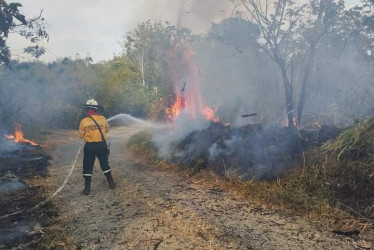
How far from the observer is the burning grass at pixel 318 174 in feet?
17.8

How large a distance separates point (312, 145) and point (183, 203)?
3.54 metres

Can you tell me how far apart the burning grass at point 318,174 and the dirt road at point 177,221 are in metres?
0.48

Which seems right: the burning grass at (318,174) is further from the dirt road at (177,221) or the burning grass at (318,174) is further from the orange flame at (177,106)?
the orange flame at (177,106)

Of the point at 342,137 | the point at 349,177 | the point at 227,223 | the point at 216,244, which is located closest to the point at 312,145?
the point at 342,137

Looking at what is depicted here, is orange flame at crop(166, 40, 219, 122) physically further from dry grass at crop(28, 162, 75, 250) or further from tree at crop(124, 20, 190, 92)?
tree at crop(124, 20, 190, 92)

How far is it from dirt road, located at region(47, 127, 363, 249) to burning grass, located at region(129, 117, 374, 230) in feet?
1.59

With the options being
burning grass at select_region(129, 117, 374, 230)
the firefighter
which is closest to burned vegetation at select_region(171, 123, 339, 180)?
burning grass at select_region(129, 117, 374, 230)

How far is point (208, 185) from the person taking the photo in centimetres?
751

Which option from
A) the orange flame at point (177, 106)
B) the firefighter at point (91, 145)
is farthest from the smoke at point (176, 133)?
the firefighter at point (91, 145)

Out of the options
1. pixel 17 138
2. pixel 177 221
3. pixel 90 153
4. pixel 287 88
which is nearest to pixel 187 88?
pixel 287 88

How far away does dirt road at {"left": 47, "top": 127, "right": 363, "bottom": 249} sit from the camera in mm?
4492

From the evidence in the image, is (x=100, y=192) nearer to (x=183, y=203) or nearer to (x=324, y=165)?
(x=183, y=203)

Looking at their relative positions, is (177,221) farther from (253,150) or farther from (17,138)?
(17,138)

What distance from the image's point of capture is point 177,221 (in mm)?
5270
